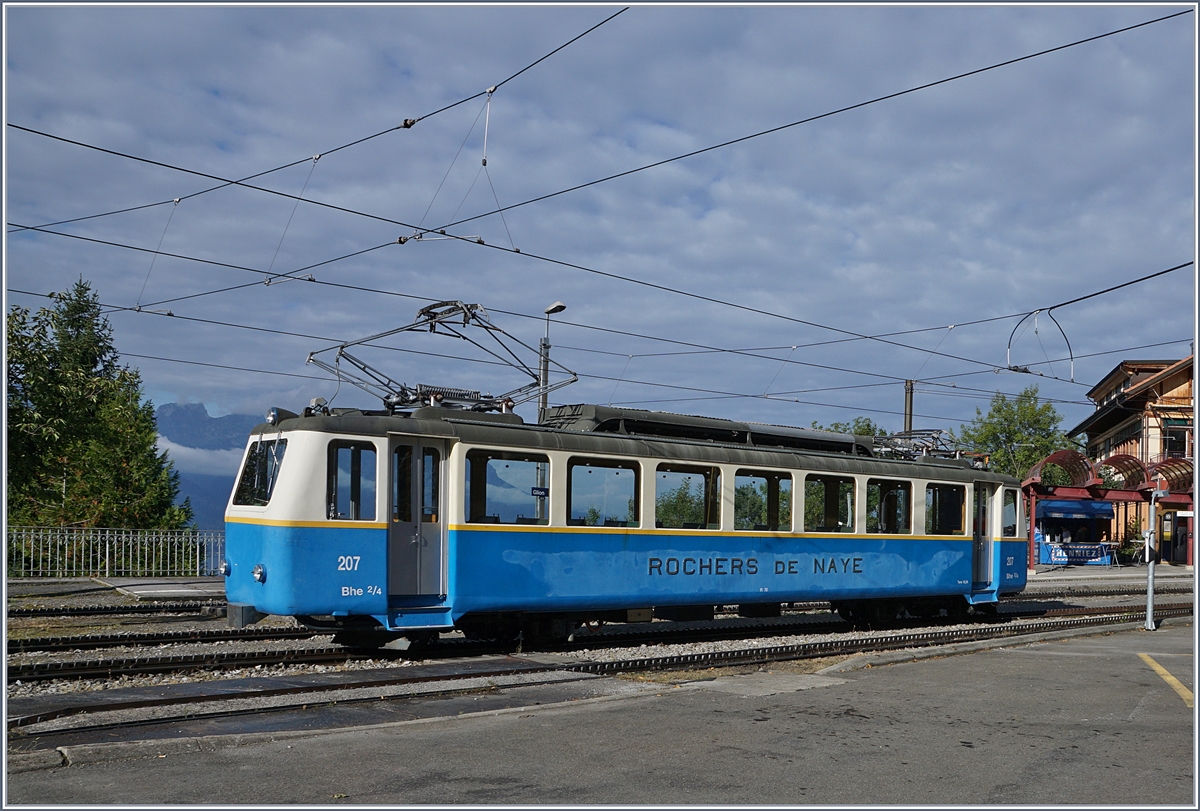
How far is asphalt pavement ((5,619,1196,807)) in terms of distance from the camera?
6.68 m

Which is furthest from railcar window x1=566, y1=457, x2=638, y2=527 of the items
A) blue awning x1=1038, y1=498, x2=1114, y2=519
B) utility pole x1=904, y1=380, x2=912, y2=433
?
blue awning x1=1038, y1=498, x2=1114, y2=519

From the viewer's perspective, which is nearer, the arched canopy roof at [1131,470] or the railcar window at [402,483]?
the railcar window at [402,483]

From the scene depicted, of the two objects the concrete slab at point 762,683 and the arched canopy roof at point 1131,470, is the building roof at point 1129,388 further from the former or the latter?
the concrete slab at point 762,683

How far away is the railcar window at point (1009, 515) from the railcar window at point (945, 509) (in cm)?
128

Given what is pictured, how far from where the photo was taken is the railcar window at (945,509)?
1842 centimetres

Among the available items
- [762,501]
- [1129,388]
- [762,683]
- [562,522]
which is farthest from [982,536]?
[1129,388]

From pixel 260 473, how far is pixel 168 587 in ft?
43.1

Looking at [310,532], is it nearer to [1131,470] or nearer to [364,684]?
[364,684]

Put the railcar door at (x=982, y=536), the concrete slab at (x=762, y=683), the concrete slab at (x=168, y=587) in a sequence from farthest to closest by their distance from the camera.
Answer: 1. the concrete slab at (x=168, y=587)
2. the railcar door at (x=982, y=536)
3. the concrete slab at (x=762, y=683)

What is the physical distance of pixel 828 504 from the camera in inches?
663

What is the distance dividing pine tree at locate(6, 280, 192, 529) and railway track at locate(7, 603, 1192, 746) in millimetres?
9501

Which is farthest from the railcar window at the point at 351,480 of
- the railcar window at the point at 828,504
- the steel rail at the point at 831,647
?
the railcar window at the point at 828,504

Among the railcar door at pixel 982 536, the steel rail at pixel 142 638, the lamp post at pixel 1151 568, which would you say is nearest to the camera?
the steel rail at pixel 142 638

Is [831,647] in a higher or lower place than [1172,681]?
lower
